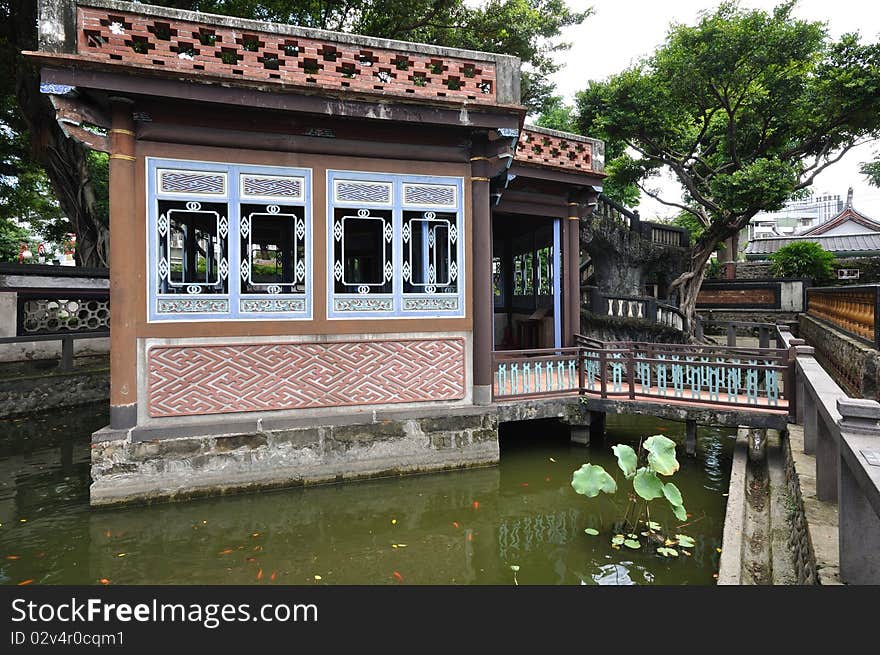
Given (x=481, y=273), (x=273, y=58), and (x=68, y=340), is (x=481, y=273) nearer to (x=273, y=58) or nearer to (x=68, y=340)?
(x=273, y=58)

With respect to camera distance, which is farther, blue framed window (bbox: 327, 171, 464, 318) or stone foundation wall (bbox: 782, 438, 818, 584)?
blue framed window (bbox: 327, 171, 464, 318)

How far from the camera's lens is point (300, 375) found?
602 cm

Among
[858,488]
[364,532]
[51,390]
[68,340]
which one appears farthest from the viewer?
[68,340]

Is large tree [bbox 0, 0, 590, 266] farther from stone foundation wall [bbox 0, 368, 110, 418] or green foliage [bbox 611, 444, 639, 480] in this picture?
green foliage [bbox 611, 444, 639, 480]

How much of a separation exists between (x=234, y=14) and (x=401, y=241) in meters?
9.65

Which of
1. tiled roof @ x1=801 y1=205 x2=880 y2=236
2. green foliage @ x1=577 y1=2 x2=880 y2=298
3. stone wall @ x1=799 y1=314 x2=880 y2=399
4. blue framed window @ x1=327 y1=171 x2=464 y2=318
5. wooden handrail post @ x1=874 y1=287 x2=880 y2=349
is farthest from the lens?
tiled roof @ x1=801 y1=205 x2=880 y2=236

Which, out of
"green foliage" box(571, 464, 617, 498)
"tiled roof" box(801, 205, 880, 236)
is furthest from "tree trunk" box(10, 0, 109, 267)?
"tiled roof" box(801, 205, 880, 236)

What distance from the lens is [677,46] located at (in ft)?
44.9

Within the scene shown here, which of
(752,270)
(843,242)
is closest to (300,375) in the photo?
(752,270)

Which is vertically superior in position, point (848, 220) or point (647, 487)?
point (848, 220)

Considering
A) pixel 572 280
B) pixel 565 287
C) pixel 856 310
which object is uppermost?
pixel 572 280

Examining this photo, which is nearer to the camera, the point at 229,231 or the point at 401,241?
the point at 229,231

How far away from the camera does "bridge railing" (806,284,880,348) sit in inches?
226

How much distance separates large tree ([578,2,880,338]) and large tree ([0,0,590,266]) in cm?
320
